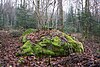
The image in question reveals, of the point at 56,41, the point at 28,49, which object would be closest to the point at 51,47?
the point at 56,41

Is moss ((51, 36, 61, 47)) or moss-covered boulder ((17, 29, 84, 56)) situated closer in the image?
moss-covered boulder ((17, 29, 84, 56))

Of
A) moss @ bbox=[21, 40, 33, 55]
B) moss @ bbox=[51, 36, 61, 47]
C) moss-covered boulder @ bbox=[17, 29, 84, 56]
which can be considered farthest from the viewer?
moss @ bbox=[51, 36, 61, 47]

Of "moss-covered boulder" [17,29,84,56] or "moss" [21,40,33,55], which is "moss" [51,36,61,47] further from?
"moss" [21,40,33,55]

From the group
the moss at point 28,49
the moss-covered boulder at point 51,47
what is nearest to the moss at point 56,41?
the moss-covered boulder at point 51,47

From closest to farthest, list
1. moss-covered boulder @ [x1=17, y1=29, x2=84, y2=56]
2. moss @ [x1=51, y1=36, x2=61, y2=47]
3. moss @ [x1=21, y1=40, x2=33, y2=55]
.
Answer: moss @ [x1=21, y1=40, x2=33, y2=55] < moss-covered boulder @ [x1=17, y1=29, x2=84, y2=56] < moss @ [x1=51, y1=36, x2=61, y2=47]

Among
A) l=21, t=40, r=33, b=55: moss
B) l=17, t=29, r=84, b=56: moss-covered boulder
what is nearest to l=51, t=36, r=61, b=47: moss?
l=17, t=29, r=84, b=56: moss-covered boulder

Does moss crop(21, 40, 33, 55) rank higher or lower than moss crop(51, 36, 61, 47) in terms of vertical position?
lower

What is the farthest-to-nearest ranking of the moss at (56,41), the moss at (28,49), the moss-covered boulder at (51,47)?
1. the moss at (56,41)
2. the moss-covered boulder at (51,47)
3. the moss at (28,49)

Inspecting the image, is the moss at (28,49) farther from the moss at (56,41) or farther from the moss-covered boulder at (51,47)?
the moss at (56,41)

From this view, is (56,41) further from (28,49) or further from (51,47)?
(28,49)

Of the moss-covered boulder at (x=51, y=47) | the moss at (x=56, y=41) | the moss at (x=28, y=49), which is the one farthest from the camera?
the moss at (x=56, y=41)

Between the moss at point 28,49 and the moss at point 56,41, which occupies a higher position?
the moss at point 56,41

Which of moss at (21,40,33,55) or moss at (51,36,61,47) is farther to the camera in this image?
moss at (51,36,61,47)

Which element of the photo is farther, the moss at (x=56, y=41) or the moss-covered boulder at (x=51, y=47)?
the moss at (x=56, y=41)
